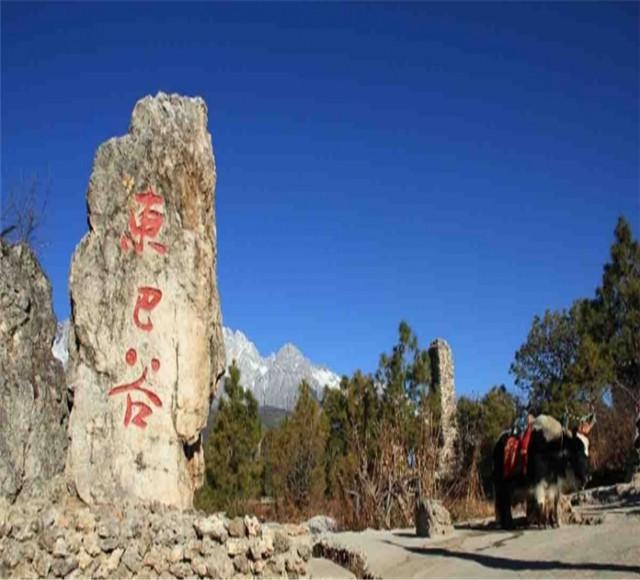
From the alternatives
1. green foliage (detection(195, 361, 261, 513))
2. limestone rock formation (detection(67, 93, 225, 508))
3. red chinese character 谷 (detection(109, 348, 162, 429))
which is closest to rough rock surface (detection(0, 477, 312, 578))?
limestone rock formation (detection(67, 93, 225, 508))

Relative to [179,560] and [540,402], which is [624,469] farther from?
[179,560]

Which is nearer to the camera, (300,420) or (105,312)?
(105,312)

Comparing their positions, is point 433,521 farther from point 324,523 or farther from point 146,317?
point 146,317

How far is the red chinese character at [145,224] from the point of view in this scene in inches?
301

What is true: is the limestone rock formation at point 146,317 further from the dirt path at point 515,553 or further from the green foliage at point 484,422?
the green foliage at point 484,422

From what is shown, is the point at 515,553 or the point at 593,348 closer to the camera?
the point at 515,553

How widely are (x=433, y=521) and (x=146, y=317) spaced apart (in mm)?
4999

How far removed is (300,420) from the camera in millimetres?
18938

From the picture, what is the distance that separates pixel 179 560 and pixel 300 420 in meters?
12.4

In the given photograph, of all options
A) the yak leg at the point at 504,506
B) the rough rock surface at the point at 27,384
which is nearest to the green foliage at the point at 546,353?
the yak leg at the point at 504,506

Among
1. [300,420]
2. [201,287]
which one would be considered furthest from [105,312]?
[300,420]

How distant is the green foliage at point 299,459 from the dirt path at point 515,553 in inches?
292

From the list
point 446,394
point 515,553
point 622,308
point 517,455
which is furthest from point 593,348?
point 515,553

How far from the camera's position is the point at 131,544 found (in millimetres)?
6516
